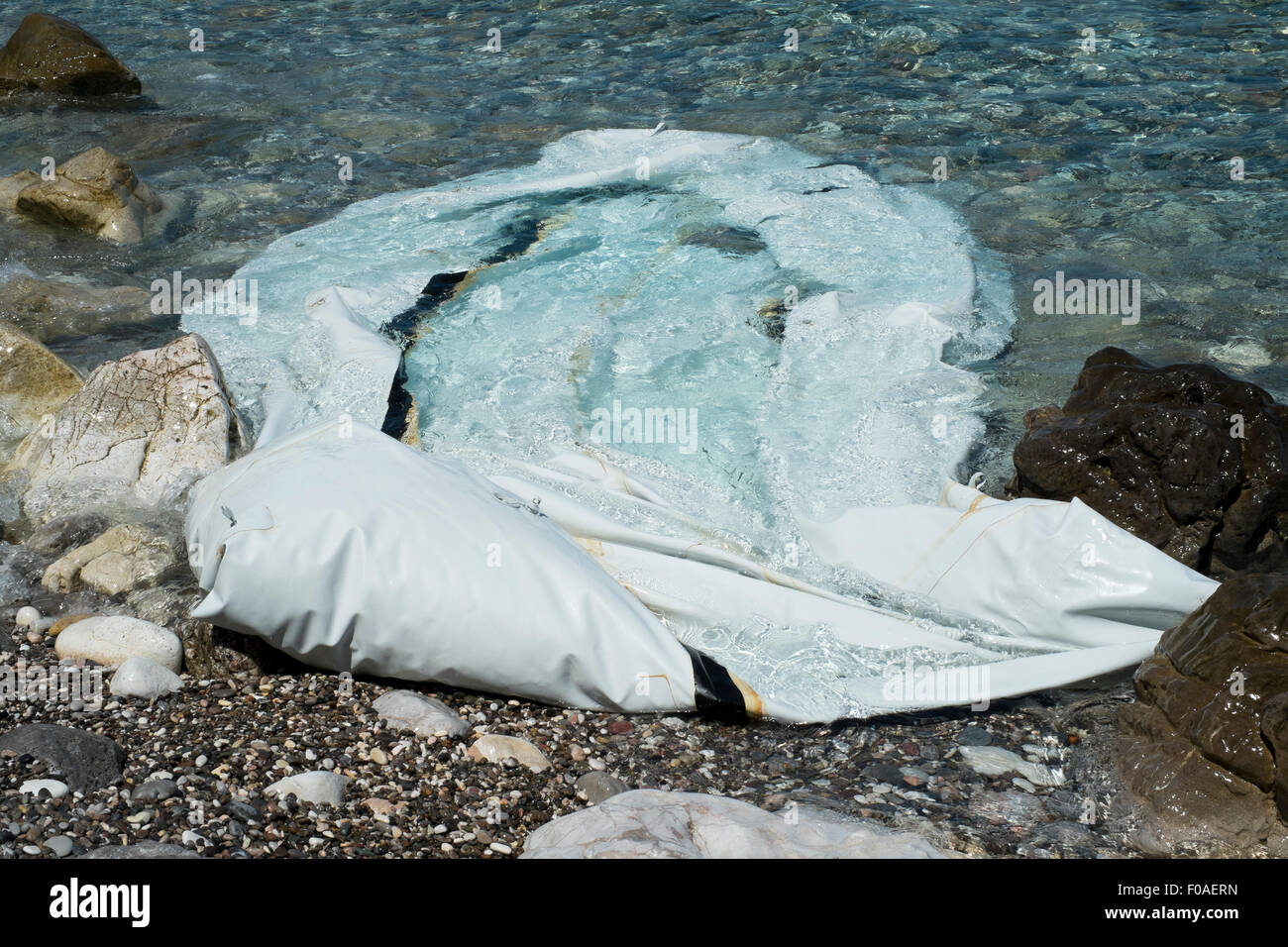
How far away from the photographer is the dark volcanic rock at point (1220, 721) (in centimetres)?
321

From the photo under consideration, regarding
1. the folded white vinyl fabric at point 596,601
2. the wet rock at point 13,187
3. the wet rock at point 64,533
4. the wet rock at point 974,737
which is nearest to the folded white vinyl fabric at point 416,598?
the folded white vinyl fabric at point 596,601

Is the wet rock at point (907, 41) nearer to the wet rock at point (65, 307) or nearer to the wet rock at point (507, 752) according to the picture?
the wet rock at point (65, 307)

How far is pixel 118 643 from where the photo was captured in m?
3.92

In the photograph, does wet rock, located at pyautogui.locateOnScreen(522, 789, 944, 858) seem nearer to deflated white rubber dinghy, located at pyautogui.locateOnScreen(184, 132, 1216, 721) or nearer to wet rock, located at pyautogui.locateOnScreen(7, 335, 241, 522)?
deflated white rubber dinghy, located at pyautogui.locateOnScreen(184, 132, 1216, 721)

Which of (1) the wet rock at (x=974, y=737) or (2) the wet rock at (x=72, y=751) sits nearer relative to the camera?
(2) the wet rock at (x=72, y=751)

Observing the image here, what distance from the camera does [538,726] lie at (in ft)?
12.3

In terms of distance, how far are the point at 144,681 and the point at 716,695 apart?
181 cm

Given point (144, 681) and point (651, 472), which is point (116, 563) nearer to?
point (144, 681)

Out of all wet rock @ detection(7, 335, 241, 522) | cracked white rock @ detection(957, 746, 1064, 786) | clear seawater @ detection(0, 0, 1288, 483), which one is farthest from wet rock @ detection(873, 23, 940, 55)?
cracked white rock @ detection(957, 746, 1064, 786)

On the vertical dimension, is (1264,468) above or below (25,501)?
above

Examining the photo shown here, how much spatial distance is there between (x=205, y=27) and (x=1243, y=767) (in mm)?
14016

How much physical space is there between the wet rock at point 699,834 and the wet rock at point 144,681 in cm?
142
